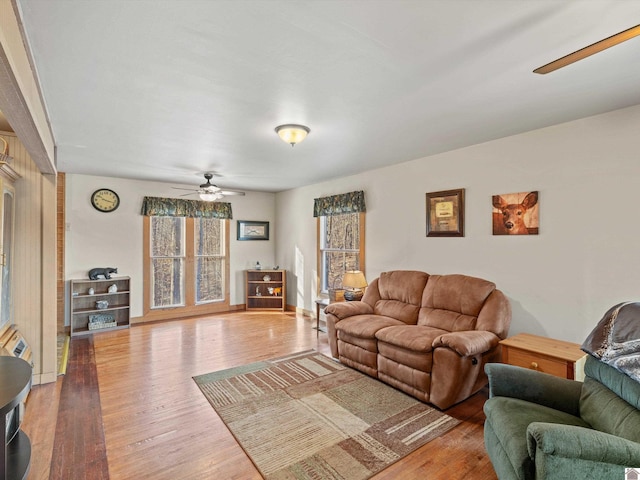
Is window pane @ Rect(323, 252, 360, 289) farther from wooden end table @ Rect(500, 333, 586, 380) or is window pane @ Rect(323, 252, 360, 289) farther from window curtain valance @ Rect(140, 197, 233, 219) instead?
wooden end table @ Rect(500, 333, 586, 380)

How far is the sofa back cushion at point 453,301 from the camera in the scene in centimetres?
329

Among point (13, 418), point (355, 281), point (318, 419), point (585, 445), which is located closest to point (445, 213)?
point (355, 281)

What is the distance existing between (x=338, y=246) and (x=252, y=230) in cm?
229

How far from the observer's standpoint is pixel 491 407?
1929 mm

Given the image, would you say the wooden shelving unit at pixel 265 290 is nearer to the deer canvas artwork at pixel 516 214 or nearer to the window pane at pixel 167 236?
the window pane at pixel 167 236

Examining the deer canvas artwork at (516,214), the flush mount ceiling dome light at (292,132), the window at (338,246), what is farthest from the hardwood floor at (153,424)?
the flush mount ceiling dome light at (292,132)

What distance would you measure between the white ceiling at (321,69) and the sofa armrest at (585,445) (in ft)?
6.32

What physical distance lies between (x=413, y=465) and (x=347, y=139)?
9.53 feet

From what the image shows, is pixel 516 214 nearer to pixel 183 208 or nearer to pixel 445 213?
pixel 445 213

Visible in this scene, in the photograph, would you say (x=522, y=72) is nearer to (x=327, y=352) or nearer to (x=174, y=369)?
(x=327, y=352)


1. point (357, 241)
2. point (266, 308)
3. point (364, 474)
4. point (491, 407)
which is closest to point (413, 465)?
point (364, 474)

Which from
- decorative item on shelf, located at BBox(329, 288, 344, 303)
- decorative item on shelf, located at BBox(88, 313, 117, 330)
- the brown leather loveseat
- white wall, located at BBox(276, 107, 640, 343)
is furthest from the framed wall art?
decorative item on shelf, located at BBox(88, 313, 117, 330)

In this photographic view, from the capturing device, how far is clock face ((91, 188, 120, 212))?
213 inches

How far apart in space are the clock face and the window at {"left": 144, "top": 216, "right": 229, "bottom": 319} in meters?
0.55
